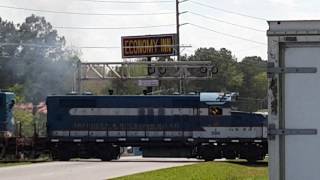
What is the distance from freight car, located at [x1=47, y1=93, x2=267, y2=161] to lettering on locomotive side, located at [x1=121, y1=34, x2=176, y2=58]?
19709 millimetres

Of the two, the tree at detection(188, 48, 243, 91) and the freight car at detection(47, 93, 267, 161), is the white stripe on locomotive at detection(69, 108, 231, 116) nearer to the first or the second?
the freight car at detection(47, 93, 267, 161)

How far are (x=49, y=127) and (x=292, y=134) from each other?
36.1m

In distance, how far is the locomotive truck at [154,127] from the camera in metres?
39.4

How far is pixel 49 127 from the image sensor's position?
1628 inches

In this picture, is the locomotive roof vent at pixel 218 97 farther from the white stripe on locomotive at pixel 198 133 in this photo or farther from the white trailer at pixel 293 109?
the white trailer at pixel 293 109

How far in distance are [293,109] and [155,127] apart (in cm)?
3440

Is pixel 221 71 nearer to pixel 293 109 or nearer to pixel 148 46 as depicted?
pixel 148 46

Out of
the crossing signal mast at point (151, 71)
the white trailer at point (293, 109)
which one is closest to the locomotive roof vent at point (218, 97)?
the crossing signal mast at point (151, 71)

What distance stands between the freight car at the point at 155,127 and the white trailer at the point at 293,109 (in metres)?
32.8

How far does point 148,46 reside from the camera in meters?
60.5

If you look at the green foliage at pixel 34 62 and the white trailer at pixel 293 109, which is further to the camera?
the green foliage at pixel 34 62

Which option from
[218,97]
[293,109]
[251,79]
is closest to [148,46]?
[218,97]

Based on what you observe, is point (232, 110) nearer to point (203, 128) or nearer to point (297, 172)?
point (203, 128)

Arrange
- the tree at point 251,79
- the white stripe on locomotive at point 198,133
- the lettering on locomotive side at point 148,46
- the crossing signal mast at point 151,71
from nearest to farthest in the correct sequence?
the white stripe on locomotive at point 198,133, the crossing signal mast at point 151,71, the lettering on locomotive side at point 148,46, the tree at point 251,79
